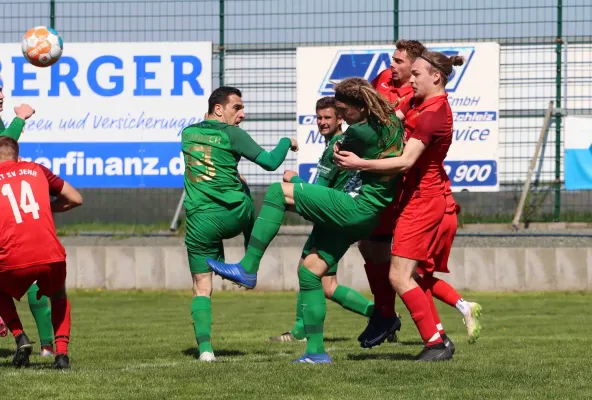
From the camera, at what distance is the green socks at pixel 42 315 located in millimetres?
9141

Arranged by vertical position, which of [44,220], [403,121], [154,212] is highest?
[403,121]

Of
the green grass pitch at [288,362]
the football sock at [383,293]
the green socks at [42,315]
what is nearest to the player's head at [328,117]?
the football sock at [383,293]

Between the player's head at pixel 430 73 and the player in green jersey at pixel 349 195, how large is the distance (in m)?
0.39

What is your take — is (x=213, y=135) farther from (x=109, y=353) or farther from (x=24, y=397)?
(x=24, y=397)

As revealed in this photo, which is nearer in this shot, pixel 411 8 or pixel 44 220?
pixel 44 220

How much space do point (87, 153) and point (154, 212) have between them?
1.42 metres

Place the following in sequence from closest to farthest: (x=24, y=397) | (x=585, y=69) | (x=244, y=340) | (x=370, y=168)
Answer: (x=24, y=397)
(x=370, y=168)
(x=244, y=340)
(x=585, y=69)

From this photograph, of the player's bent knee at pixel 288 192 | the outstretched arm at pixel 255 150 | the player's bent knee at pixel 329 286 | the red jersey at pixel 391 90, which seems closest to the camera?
the player's bent knee at pixel 288 192

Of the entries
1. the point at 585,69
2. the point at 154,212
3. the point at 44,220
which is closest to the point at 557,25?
the point at 585,69

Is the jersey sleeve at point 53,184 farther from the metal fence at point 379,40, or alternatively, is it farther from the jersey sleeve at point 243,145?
the metal fence at point 379,40

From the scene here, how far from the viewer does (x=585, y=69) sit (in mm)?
17062

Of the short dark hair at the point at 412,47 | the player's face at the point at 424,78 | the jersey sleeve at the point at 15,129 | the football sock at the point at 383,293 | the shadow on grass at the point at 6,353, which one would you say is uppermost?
the short dark hair at the point at 412,47

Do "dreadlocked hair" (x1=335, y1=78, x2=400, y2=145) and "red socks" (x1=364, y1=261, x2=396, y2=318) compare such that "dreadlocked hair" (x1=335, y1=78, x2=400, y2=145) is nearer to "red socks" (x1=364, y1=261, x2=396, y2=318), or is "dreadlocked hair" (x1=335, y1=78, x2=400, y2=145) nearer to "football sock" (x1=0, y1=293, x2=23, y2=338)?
"red socks" (x1=364, y1=261, x2=396, y2=318)

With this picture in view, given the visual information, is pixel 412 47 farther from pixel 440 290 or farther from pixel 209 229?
pixel 209 229
